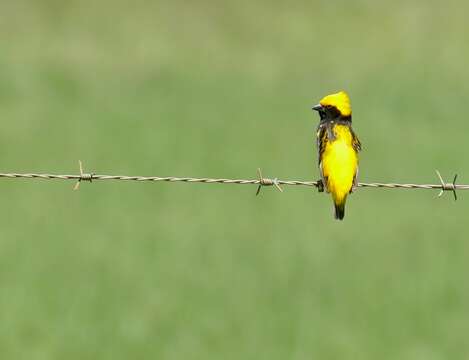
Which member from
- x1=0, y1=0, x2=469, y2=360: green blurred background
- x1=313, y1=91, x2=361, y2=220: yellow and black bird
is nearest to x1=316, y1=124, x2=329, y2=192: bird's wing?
x1=313, y1=91, x2=361, y2=220: yellow and black bird

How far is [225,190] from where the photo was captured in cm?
1794

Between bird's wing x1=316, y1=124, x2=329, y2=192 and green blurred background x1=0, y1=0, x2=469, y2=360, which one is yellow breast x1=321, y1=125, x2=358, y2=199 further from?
green blurred background x1=0, y1=0, x2=469, y2=360

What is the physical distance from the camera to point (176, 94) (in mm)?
22125

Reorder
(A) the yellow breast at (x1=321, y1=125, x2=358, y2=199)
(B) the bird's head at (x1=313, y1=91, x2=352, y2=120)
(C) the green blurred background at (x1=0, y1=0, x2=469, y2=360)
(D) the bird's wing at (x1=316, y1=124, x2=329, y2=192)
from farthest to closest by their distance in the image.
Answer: (C) the green blurred background at (x1=0, y1=0, x2=469, y2=360), (B) the bird's head at (x1=313, y1=91, x2=352, y2=120), (D) the bird's wing at (x1=316, y1=124, x2=329, y2=192), (A) the yellow breast at (x1=321, y1=125, x2=358, y2=199)

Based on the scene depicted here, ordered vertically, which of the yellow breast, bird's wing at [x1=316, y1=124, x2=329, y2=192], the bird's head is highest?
the bird's head

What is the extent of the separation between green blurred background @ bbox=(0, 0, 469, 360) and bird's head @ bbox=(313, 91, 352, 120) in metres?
4.48

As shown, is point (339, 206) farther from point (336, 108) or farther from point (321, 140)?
point (336, 108)

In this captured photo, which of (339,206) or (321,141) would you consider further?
(321,141)

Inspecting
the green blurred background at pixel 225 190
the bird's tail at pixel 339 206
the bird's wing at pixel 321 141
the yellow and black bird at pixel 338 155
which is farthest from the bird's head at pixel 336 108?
the green blurred background at pixel 225 190

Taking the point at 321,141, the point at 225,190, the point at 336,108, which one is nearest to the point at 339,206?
the point at 321,141

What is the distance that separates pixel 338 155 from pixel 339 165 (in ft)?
0.28

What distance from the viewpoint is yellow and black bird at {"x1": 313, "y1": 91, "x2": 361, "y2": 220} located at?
28.2 ft

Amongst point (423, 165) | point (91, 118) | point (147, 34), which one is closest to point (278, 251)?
point (423, 165)

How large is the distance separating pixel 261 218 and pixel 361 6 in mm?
12178
